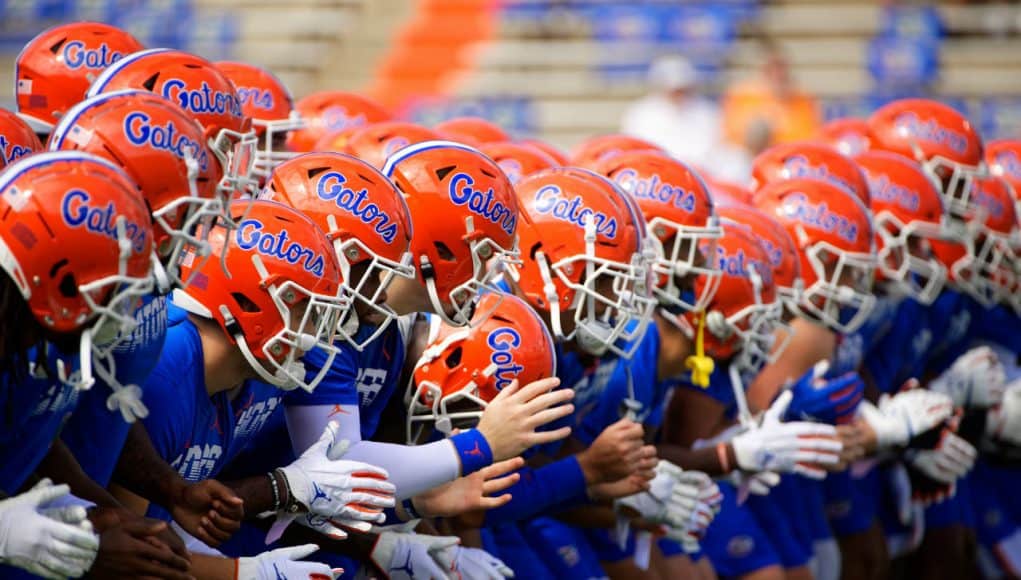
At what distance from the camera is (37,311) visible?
304 centimetres

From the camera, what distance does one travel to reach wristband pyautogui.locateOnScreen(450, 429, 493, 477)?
4.16 meters

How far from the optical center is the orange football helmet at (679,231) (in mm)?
5262

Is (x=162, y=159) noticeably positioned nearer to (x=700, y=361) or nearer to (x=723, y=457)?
(x=700, y=361)

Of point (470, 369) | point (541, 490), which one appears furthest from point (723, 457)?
point (470, 369)

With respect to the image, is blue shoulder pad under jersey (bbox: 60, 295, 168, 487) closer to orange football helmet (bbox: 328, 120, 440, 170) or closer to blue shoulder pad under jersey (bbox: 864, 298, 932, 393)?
orange football helmet (bbox: 328, 120, 440, 170)

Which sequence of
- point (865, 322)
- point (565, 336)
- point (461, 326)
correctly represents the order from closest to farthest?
1. point (461, 326)
2. point (565, 336)
3. point (865, 322)

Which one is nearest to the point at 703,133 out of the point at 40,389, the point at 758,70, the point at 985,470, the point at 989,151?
the point at 758,70

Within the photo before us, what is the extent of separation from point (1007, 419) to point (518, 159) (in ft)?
10.1

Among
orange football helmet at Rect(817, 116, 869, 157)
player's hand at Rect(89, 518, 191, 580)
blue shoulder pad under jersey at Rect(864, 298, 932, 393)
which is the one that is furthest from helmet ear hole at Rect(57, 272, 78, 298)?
orange football helmet at Rect(817, 116, 869, 157)

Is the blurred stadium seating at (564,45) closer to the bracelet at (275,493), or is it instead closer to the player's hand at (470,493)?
the player's hand at (470,493)

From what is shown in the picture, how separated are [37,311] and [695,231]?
269 centimetres

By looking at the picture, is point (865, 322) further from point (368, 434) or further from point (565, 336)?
point (368, 434)

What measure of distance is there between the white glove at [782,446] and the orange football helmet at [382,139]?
1.50 metres

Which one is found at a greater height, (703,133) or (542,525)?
(703,133)
